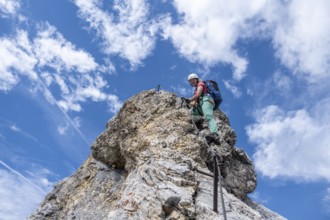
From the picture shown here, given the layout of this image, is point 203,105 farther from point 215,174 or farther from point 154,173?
point 215,174

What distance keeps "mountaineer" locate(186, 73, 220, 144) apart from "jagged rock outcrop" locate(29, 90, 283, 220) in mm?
446

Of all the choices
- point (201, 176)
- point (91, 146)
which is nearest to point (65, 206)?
point (91, 146)

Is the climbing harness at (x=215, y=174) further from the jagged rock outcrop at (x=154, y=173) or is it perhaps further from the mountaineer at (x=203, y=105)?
the mountaineer at (x=203, y=105)

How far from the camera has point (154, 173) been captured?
1166cm

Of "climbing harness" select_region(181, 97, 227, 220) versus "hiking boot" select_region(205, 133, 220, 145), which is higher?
"hiking boot" select_region(205, 133, 220, 145)

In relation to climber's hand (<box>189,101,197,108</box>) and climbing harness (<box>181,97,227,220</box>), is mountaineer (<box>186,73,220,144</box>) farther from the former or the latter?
climbing harness (<box>181,97,227,220</box>)

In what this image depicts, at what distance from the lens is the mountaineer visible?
14380 millimetres

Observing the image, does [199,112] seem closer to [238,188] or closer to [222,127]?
[222,127]

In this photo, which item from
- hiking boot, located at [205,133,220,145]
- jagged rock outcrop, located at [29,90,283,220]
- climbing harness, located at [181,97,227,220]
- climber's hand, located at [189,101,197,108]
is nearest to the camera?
climbing harness, located at [181,97,227,220]

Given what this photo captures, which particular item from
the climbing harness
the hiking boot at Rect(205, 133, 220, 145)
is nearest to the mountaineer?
the hiking boot at Rect(205, 133, 220, 145)

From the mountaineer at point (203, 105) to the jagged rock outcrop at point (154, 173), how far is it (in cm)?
45

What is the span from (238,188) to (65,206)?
25.6ft

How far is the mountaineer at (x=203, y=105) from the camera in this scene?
47.2ft

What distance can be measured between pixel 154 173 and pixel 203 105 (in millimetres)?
4652
